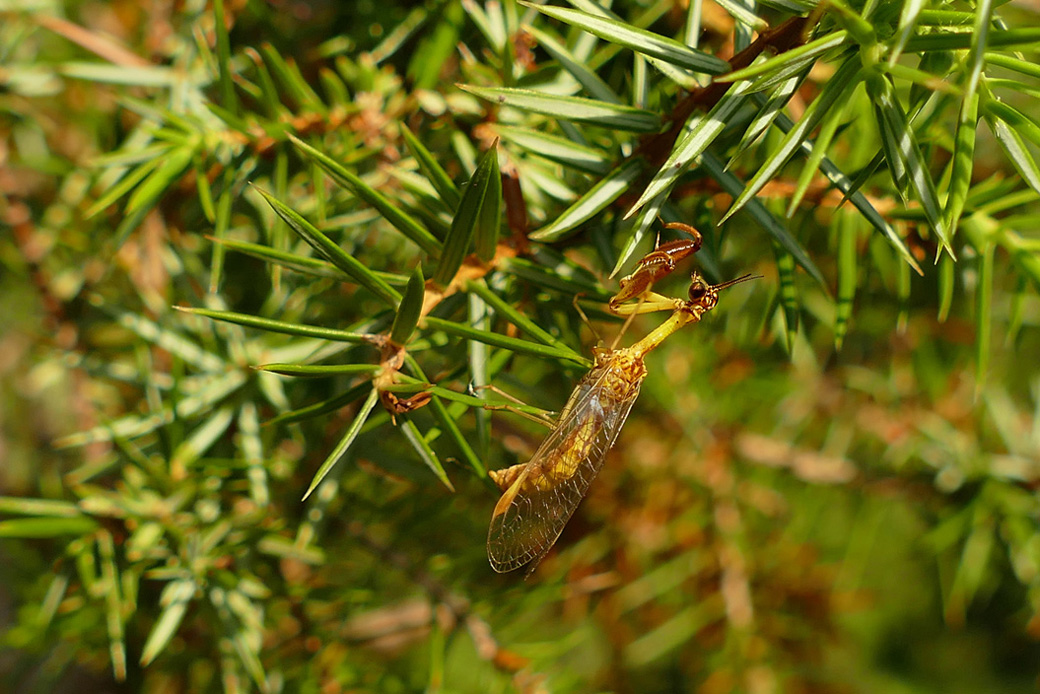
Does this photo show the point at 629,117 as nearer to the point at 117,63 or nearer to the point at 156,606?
the point at 117,63

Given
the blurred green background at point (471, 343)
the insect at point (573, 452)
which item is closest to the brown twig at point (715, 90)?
the blurred green background at point (471, 343)

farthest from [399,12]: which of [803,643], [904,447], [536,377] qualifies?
[803,643]

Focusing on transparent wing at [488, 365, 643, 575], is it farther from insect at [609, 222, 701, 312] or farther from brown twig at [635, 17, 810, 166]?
brown twig at [635, 17, 810, 166]

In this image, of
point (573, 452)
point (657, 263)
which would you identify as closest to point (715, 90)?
point (657, 263)

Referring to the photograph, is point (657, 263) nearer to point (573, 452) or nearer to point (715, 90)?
point (715, 90)

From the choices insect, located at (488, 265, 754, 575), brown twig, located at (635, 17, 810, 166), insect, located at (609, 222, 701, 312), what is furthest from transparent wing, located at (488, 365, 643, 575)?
brown twig, located at (635, 17, 810, 166)

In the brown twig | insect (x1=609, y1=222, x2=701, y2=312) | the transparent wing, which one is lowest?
the transparent wing

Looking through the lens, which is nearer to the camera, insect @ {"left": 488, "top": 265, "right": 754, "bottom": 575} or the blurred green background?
the blurred green background

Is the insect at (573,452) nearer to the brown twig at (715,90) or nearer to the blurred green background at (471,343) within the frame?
the blurred green background at (471,343)
